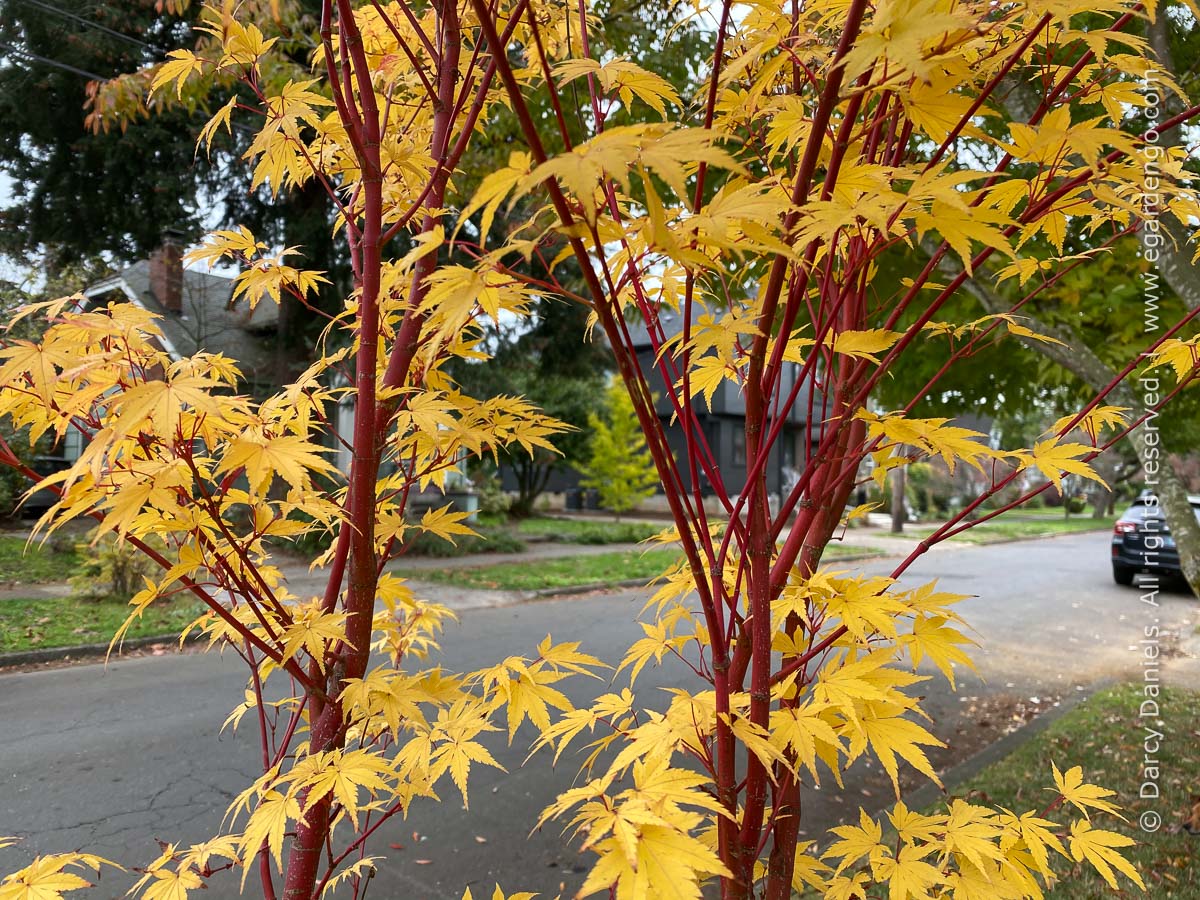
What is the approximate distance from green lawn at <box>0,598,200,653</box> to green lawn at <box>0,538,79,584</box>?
1.50 metres

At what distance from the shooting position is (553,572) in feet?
42.5

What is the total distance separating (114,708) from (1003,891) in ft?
20.5

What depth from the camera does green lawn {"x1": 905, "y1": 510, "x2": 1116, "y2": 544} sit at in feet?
77.1

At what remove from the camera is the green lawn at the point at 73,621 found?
7.18 meters

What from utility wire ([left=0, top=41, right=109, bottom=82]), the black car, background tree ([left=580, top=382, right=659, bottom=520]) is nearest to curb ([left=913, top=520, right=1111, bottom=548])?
the black car

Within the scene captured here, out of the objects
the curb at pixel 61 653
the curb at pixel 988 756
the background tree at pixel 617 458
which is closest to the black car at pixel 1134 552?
A: the curb at pixel 988 756

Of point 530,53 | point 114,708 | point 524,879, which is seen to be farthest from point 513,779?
point 530,53

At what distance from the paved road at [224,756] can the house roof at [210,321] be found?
6.50m

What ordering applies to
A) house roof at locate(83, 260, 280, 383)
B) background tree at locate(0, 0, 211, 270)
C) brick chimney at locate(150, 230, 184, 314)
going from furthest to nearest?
1. brick chimney at locate(150, 230, 184, 314)
2. house roof at locate(83, 260, 280, 383)
3. background tree at locate(0, 0, 211, 270)

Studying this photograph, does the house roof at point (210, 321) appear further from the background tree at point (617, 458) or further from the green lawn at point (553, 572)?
the background tree at point (617, 458)

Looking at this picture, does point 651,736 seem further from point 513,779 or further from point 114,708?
point 114,708

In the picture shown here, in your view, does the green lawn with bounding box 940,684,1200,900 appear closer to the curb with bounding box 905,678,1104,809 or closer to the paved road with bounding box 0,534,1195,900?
the curb with bounding box 905,678,1104,809

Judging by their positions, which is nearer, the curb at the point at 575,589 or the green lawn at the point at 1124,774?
the green lawn at the point at 1124,774

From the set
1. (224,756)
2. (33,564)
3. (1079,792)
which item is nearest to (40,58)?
(33,564)
